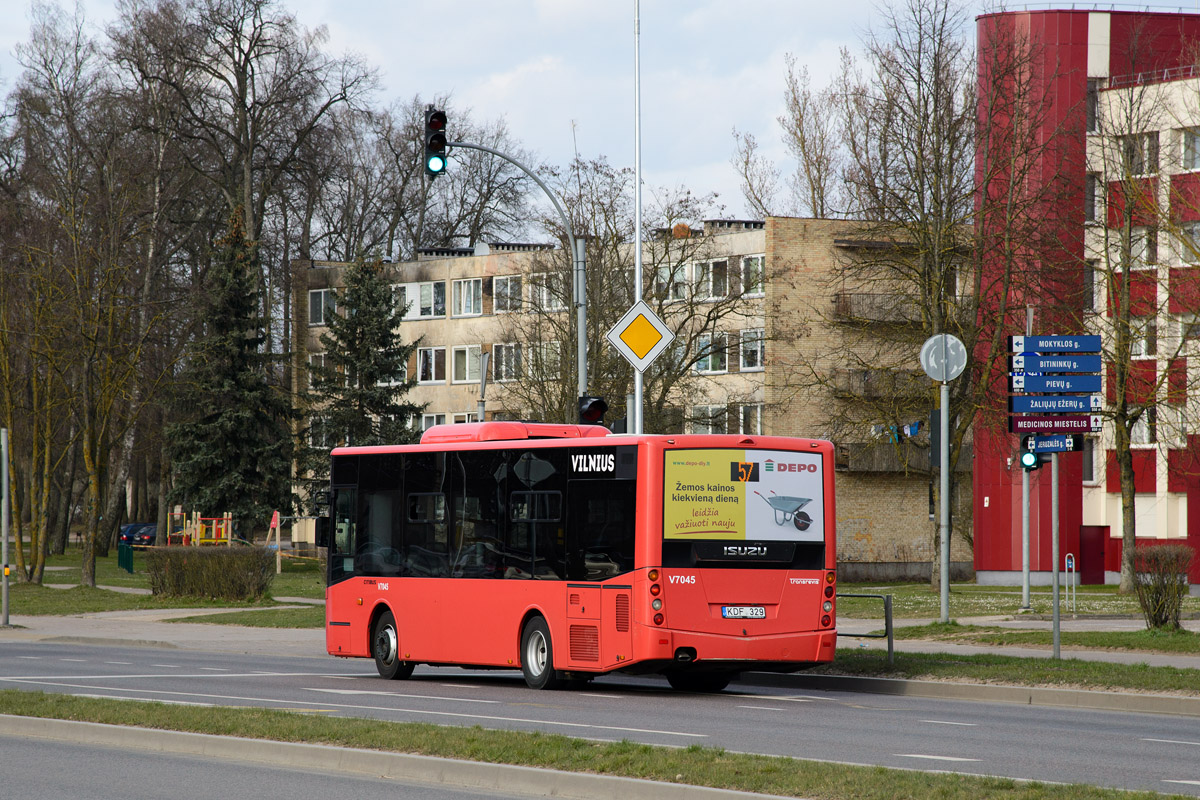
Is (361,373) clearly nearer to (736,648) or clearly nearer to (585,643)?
(585,643)

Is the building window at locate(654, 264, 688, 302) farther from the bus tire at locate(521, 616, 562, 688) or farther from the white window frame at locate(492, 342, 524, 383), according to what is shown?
the bus tire at locate(521, 616, 562, 688)

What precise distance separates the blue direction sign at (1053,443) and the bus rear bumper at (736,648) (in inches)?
150

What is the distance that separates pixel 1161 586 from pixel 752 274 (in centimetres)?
3083

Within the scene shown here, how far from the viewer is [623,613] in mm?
17641

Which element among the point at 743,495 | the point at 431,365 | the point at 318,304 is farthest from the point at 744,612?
the point at 318,304

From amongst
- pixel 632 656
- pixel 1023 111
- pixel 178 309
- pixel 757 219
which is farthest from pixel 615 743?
pixel 757 219

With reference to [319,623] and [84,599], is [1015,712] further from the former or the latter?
[84,599]

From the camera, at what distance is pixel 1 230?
53.0 m

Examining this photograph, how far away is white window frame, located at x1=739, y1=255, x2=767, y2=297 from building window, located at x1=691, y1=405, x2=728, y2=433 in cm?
417

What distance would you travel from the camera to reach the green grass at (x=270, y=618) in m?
32.3

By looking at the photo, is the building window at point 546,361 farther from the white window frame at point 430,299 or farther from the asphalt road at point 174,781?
the asphalt road at point 174,781

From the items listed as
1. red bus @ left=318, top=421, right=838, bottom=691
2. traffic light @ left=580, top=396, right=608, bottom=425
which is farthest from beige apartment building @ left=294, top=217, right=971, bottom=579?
red bus @ left=318, top=421, right=838, bottom=691

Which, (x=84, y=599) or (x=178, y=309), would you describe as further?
(x=178, y=309)

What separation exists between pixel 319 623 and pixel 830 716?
18156 millimetres
